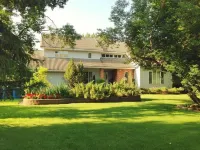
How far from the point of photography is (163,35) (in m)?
19.2

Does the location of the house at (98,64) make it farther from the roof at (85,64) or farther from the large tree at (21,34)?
the large tree at (21,34)

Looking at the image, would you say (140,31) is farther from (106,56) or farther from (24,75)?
(106,56)

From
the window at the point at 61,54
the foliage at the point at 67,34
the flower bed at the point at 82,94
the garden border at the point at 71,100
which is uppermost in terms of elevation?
the window at the point at 61,54

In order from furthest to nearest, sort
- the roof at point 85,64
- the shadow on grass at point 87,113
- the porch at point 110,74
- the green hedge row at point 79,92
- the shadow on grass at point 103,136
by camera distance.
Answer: the porch at point 110,74 → the roof at point 85,64 → the green hedge row at point 79,92 → the shadow on grass at point 87,113 → the shadow on grass at point 103,136

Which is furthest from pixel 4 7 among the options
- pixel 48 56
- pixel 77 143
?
pixel 48 56

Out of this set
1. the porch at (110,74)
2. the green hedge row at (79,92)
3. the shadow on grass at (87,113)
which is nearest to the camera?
the shadow on grass at (87,113)

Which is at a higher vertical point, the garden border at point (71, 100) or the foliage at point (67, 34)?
the foliage at point (67, 34)

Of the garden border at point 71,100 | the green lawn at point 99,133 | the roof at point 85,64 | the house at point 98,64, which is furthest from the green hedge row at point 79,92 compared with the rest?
the house at point 98,64

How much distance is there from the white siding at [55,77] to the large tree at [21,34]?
22478 millimetres

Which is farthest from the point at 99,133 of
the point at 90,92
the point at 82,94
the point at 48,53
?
the point at 48,53

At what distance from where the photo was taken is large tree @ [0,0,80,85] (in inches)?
398

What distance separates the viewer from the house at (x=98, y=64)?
38094 millimetres

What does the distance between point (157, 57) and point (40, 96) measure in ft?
29.3

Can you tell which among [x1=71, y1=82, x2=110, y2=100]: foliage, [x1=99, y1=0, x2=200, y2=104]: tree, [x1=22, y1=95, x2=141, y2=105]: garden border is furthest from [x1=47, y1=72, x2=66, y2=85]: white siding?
[x1=99, y1=0, x2=200, y2=104]: tree
